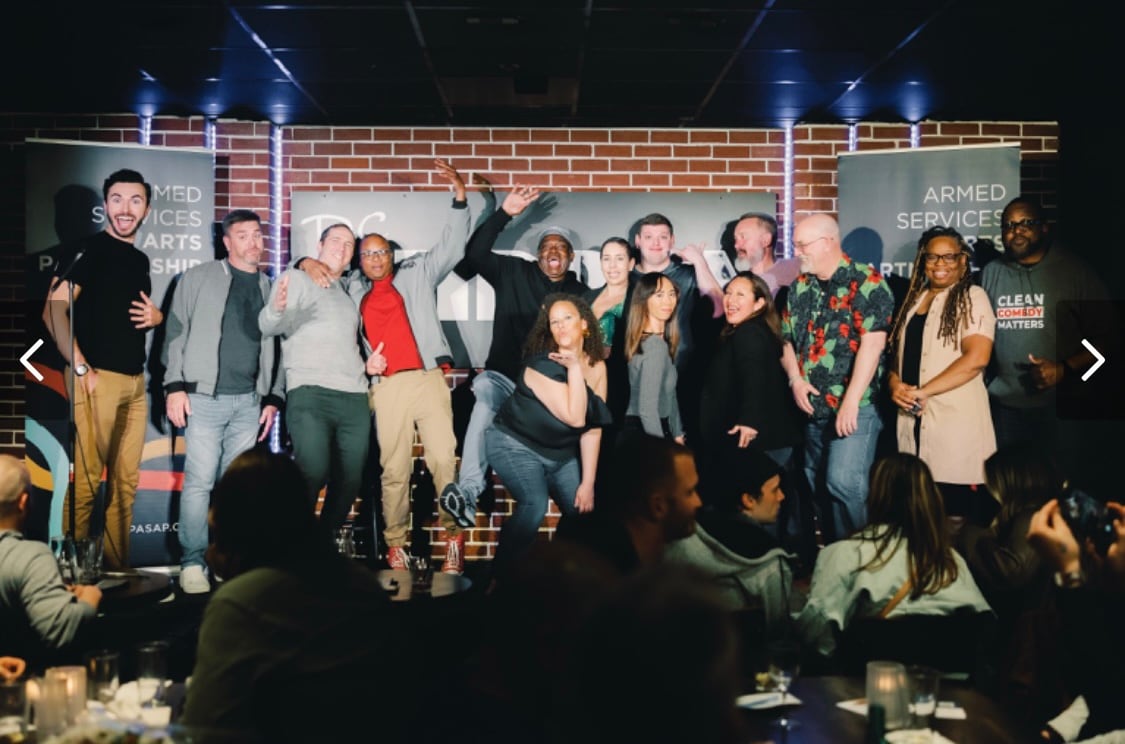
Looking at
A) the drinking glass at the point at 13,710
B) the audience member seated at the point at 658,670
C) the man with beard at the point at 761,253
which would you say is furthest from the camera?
the man with beard at the point at 761,253

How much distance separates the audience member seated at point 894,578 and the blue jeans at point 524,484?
2622mm

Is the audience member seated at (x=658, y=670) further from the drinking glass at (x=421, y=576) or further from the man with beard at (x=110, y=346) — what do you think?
the man with beard at (x=110, y=346)

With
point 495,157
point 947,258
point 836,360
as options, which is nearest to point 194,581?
point 495,157

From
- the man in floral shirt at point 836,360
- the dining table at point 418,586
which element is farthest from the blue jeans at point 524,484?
the man in floral shirt at point 836,360

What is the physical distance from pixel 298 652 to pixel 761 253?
194 inches

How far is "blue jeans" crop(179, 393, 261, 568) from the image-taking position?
5879mm

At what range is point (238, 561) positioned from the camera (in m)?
2.43

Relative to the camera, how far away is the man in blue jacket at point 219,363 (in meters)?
6.00

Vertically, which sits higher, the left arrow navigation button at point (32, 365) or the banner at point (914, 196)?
the banner at point (914, 196)

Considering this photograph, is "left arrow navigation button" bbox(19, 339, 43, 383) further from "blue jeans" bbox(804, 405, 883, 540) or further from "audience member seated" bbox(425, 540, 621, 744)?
"audience member seated" bbox(425, 540, 621, 744)

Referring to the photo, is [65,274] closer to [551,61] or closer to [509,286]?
[509,286]

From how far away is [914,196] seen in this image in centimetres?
634

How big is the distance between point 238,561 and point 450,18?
3.13 meters

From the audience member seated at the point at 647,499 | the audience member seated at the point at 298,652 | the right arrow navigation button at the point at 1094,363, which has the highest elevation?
the right arrow navigation button at the point at 1094,363
